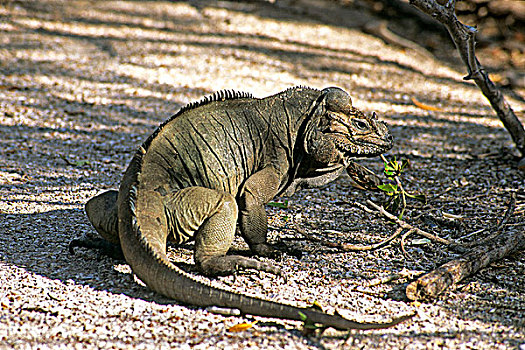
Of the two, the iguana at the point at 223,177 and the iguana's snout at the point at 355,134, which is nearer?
the iguana at the point at 223,177

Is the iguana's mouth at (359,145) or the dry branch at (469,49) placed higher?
the dry branch at (469,49)

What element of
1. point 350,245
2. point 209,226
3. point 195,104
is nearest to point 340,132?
point 350,245

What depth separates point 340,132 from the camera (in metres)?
4.18

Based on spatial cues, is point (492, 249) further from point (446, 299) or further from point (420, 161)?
point (420, 161)

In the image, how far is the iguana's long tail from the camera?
3.01m

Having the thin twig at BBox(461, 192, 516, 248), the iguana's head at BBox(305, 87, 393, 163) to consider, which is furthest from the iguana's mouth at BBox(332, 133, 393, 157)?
the thin twig at BBox(461, 192, 516, 248)

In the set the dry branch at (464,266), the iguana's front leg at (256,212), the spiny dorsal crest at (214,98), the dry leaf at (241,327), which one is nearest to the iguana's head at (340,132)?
the iguana's front leg at (256,212)

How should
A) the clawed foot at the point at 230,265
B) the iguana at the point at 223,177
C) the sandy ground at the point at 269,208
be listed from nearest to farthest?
the sandy ground at the point at 269,208 → the iguana at the point at 223,177 → the clawed foot at the point at 230,265

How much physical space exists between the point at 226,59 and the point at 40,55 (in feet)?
9.63

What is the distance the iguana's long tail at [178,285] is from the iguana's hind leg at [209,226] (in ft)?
0.95

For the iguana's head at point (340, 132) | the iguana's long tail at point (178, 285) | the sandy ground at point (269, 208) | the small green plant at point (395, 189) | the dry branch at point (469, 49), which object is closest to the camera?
the iguana's long tail at point (178, 285)

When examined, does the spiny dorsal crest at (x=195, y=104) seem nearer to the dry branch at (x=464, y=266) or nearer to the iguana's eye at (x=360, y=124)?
the iguana's eye at (x=360, y=124)

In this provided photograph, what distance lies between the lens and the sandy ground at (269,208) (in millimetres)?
3158

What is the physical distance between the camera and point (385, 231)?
443cm
